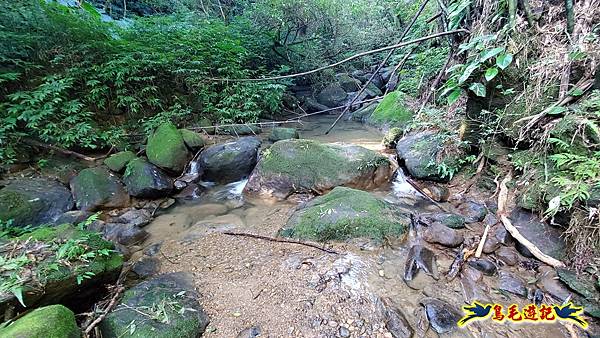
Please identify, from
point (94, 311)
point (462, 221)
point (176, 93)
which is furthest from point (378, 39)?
point (94, 311)

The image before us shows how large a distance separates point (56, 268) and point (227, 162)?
3719 mm

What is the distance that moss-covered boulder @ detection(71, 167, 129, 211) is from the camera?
4.58m

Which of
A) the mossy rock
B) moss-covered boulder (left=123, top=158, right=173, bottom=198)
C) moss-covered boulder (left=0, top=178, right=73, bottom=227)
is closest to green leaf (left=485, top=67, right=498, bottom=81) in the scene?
the mossy rock

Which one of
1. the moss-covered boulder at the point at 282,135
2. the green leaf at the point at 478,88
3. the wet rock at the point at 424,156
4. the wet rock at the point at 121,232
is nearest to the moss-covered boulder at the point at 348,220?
the wet rock at the point at 424,156

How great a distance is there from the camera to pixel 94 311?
2293 mm

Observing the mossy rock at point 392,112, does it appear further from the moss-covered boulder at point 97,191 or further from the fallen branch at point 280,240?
the moss-covered boulder at point 97,191

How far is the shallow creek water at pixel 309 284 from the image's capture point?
2381 millimetres

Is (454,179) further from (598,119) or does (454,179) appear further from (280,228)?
(280,228)

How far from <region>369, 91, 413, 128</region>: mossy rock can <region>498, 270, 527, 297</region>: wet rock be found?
5810 mm

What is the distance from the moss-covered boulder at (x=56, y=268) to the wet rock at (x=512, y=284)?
3633 millimetres

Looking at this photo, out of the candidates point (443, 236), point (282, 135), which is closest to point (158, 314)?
point (443, 236)

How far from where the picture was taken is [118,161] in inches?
208

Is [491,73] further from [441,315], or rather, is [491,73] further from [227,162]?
[227,162]

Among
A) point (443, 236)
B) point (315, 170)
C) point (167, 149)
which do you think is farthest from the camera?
point (167, 149)
